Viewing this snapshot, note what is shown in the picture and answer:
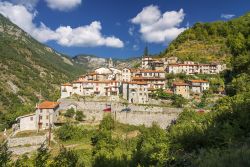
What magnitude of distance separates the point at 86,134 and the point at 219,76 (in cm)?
4049

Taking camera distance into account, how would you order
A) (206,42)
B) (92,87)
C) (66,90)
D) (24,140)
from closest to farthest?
(24,140) → (66,90) → (92,87) → (206,42)

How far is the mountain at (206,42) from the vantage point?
96.6 metres

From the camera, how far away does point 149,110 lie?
197ft

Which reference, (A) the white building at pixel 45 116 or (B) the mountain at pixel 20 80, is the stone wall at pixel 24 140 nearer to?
(A) the white building at pixel 45 116

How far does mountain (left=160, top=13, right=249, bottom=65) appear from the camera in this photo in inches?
3802

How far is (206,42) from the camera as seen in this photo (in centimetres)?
11156

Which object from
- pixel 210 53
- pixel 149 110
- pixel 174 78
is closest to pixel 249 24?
pixel 210 53

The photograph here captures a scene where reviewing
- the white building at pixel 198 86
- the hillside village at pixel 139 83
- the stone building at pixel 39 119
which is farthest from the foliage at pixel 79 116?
the white building at pixel 198 86

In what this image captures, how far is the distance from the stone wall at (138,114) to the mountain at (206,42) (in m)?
36.9

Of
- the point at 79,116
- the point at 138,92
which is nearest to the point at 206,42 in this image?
the point at 138,92

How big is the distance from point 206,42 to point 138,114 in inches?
2406

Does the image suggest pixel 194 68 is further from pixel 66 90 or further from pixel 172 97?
pixel 66 90

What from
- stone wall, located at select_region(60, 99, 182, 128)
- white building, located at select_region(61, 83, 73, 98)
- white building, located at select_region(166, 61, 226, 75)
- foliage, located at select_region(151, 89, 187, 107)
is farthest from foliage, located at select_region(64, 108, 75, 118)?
white building, located at select_region(166, 61, 226, 75)

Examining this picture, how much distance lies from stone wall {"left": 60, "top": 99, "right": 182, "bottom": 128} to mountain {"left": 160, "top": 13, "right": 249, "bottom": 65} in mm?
36874
